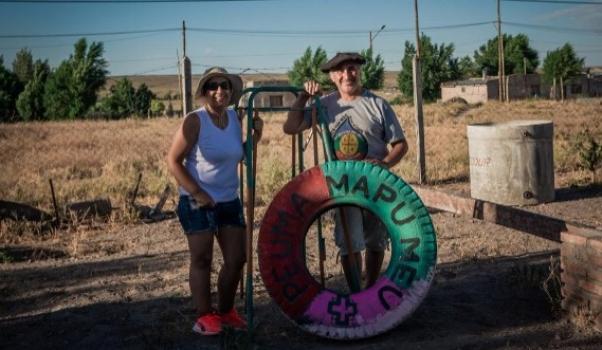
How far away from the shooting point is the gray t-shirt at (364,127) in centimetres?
396

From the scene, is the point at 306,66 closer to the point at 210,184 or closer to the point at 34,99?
the point at 34,99

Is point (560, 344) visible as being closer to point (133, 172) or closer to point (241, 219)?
point (241, 219)

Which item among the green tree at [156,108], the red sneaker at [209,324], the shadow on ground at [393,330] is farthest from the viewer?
the green tree at [156,108]

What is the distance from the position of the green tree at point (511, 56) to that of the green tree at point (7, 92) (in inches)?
2059

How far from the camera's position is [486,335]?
3799 mm

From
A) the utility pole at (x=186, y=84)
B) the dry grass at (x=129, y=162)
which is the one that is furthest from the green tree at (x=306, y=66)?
the utility pole at (x=186, y=84)

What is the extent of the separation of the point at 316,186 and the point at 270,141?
1805cm

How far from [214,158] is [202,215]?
0.36 m

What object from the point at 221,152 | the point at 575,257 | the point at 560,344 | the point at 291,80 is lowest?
the point at 560,344

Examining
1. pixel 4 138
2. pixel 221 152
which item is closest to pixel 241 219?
pixel 221 152

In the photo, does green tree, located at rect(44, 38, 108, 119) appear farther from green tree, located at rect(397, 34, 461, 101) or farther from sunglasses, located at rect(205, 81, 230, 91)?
sunglasses, located at rect(205, 81, 230, 91)

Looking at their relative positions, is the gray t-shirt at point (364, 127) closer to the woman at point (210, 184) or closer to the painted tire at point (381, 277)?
the painted tire at point (381, 277)

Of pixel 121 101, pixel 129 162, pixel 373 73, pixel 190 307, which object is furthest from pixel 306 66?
pixel 190 307

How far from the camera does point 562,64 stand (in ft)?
206
